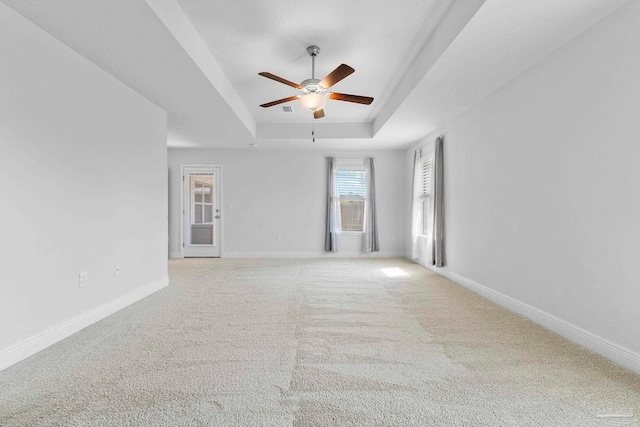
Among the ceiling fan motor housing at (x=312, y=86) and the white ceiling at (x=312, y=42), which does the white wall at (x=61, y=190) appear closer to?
the white ceiling at (x=312, y=42)

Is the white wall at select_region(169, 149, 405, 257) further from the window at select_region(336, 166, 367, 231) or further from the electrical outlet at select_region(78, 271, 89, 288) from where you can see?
the electrical outlet at select_region(78, 271, 89, 288)

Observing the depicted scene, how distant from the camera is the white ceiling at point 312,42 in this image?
2316mm

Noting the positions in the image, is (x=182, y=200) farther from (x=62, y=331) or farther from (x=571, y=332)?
(x=571, y=332)

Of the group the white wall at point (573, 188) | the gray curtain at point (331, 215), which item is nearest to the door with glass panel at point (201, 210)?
the gray curtain at point (331, 215)

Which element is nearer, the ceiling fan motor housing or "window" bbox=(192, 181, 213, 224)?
the ceiling fan motor housing

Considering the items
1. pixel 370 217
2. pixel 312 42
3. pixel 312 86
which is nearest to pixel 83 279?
pixel 312 86

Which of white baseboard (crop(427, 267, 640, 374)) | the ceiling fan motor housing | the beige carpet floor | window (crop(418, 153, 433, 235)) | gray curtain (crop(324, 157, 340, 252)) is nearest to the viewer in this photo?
the beige carpet floor

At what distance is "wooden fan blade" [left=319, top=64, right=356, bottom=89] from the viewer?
2864mm

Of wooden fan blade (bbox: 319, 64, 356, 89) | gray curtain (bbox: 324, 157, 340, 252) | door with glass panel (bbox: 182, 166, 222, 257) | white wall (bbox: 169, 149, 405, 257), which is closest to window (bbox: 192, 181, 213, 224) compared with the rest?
door with glass panel (bbox: 182, 166, 222, 257)

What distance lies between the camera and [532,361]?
88.7 inches

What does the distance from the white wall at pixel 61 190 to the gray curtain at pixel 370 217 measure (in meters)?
4.43

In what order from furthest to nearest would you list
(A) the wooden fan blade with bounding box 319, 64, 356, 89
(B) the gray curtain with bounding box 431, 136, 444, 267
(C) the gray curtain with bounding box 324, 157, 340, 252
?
(C) the gray curtain with bounding box 324, 157, 340, 252
(B) the gray curtain with bounding box 431, 136, 444, 267
(A) the wooden fan blade with bounding box 319, 64, 356, 89

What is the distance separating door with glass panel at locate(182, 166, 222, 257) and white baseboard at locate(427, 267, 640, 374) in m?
5.30

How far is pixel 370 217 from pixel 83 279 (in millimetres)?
5314
